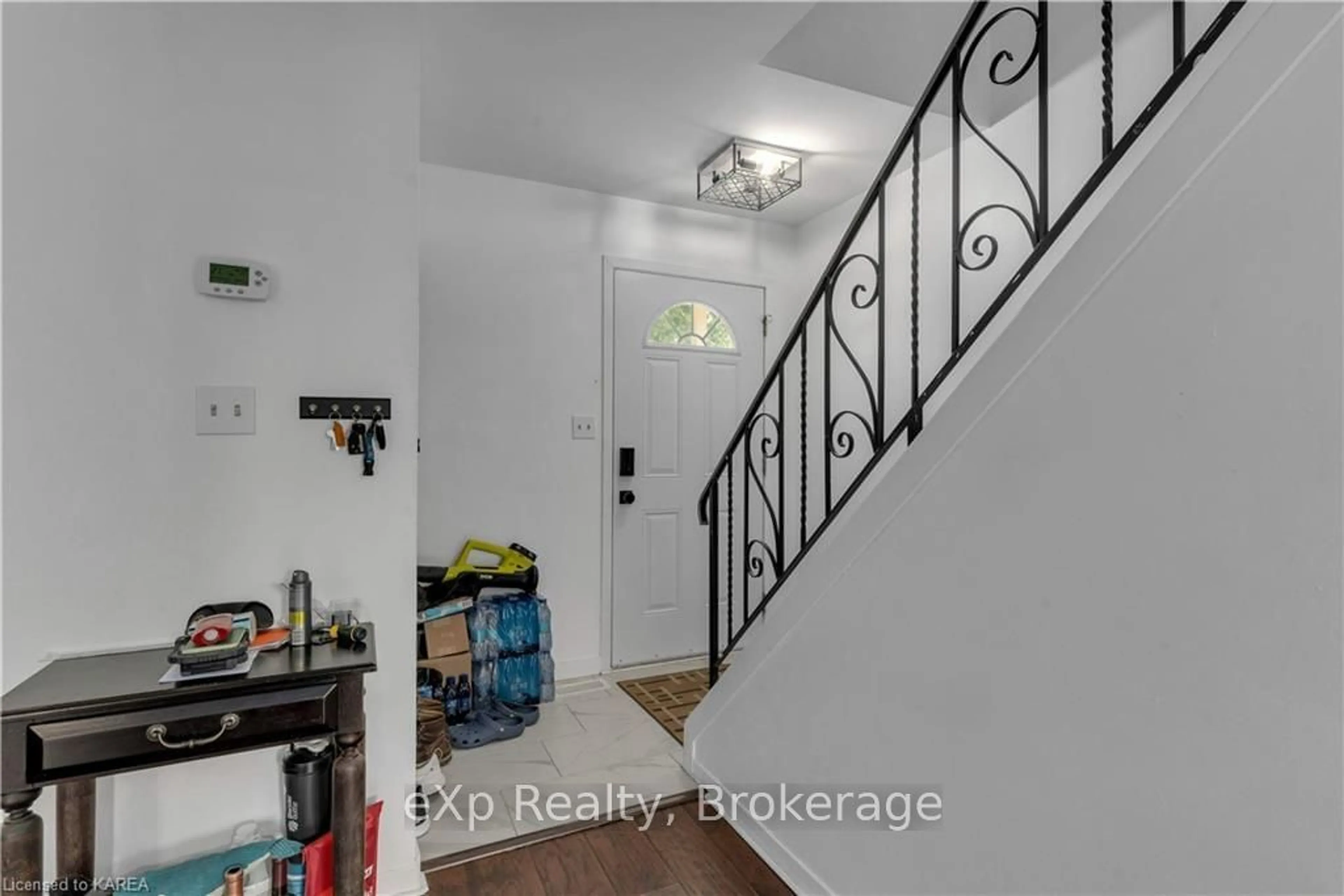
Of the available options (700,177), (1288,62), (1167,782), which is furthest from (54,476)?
(700,177)

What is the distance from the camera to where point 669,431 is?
3.40m

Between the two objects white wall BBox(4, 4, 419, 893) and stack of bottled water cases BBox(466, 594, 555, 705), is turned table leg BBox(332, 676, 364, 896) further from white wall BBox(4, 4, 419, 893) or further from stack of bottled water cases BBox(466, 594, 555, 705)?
stack of bottled water cases BBox(466, 594, 555, 705)

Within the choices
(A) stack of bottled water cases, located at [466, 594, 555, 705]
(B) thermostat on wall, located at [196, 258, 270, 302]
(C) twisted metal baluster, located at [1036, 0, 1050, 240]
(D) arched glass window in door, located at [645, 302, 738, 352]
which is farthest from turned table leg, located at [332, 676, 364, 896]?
(D) arched glass window in door, located at [645, 302, 738, 352]

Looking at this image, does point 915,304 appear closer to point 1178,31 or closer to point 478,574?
point 1178,31

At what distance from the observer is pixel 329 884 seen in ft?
4.71

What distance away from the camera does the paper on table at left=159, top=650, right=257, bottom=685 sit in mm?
1289

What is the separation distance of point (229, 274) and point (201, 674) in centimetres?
90

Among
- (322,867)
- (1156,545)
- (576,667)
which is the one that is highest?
(1156,545)

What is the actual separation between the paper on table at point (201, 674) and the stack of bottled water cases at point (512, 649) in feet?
4.75

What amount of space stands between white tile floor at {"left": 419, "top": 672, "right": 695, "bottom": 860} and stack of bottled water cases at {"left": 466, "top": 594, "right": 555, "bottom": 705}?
0.15 m

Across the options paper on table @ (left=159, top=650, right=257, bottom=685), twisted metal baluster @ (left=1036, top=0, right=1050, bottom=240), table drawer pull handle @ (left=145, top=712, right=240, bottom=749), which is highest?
twisted metal baluster @ (left=1036, top=0, right=1050, bottom=240)

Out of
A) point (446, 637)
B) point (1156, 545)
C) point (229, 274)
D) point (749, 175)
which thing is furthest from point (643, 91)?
point (446, 637)

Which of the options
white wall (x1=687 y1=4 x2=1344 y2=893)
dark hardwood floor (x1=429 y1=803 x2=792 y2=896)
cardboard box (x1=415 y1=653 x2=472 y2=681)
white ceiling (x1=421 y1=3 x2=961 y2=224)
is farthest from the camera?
cardboard box (x1=415 y1=653 x2=472 y2=681)

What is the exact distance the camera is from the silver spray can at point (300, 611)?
1.46 metres
